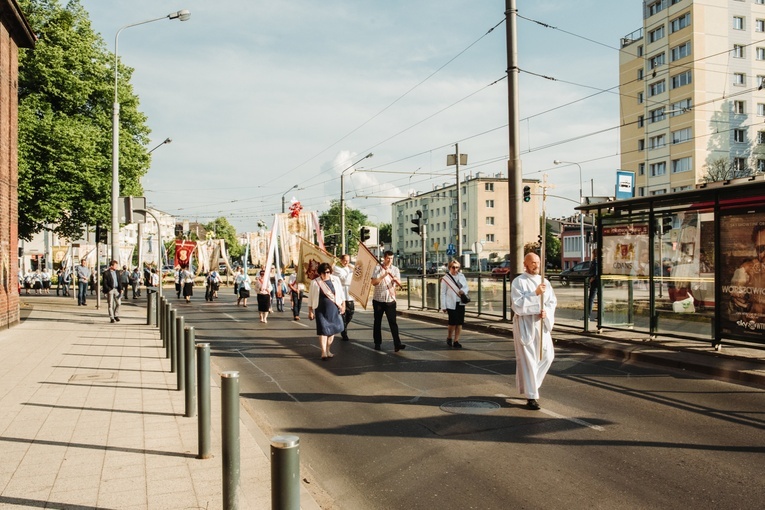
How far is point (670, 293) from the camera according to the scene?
12.1m

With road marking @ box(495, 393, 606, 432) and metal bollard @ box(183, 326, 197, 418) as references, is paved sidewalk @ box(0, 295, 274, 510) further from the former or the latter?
road marking @ box(495, 393, 606, 432)

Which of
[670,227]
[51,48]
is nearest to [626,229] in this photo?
[670,227]

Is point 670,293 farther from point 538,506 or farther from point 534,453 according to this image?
point 538,506

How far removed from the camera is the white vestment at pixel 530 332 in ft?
23.9

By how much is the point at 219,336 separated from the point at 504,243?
8383 centimetres

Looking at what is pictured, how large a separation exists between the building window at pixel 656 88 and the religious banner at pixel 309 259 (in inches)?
1877

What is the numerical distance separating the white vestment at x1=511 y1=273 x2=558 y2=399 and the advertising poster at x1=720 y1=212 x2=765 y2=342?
15.8 feet

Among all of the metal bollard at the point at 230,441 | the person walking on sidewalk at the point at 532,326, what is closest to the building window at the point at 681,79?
the person walking on sidewalk at the point at 532,326

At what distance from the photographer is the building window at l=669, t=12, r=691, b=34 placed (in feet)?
169

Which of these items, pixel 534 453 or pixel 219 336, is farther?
pixel 219 336

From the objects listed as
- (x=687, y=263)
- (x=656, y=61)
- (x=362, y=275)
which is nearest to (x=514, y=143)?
(x=362, y=275)

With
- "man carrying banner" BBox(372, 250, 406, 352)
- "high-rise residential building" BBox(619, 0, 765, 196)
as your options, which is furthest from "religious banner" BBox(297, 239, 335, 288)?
"high-rise residential building" BBox(619, 0, 765, 196)

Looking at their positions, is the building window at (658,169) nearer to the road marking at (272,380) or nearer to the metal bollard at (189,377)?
the road marking at (272,380)

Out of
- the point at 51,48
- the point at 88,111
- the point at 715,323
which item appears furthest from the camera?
the point at 88,111
